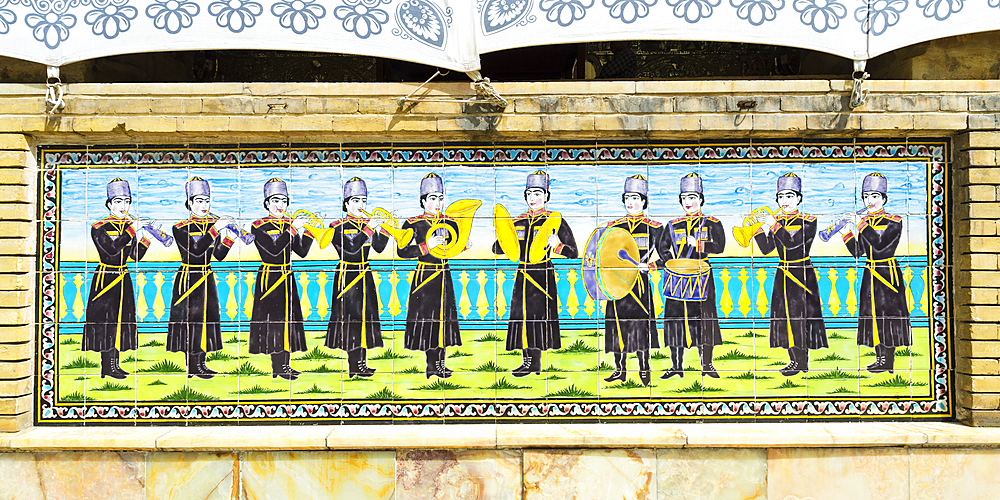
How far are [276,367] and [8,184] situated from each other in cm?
241

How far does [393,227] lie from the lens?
Answer: 16.6 feet

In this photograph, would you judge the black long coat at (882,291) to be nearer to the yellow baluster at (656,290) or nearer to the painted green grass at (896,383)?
the painted green grass at (896,383)

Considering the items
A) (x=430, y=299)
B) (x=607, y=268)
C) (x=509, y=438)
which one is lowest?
(x=509, y=438)

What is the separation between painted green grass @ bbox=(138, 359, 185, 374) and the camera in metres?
5.05

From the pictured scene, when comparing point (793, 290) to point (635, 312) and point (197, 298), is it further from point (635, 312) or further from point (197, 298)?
point (197, 298)

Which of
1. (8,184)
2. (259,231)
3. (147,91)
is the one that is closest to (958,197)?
(259,231)

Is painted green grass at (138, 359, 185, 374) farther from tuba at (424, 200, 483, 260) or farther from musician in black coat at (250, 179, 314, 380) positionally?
tuba at (424, 200, 483, 260)

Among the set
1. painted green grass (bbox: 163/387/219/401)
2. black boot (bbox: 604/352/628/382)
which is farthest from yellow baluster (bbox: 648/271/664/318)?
painted green grass (bbox: 163/387/219/401)

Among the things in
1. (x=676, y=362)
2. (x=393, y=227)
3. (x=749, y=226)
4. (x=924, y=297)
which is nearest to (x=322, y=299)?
(x=393, y=227)

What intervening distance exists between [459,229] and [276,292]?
150cm

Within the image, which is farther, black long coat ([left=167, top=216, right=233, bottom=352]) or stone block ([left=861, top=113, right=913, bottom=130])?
black long coat ([left=167, top=216, right=233, bottom=352])

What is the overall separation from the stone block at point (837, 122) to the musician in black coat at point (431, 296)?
282 cm

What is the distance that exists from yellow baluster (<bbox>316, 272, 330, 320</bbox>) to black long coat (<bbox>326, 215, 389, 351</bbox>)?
59 millimetres

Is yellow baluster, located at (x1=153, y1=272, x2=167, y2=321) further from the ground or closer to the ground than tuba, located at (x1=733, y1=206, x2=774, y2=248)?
closer to the ground
